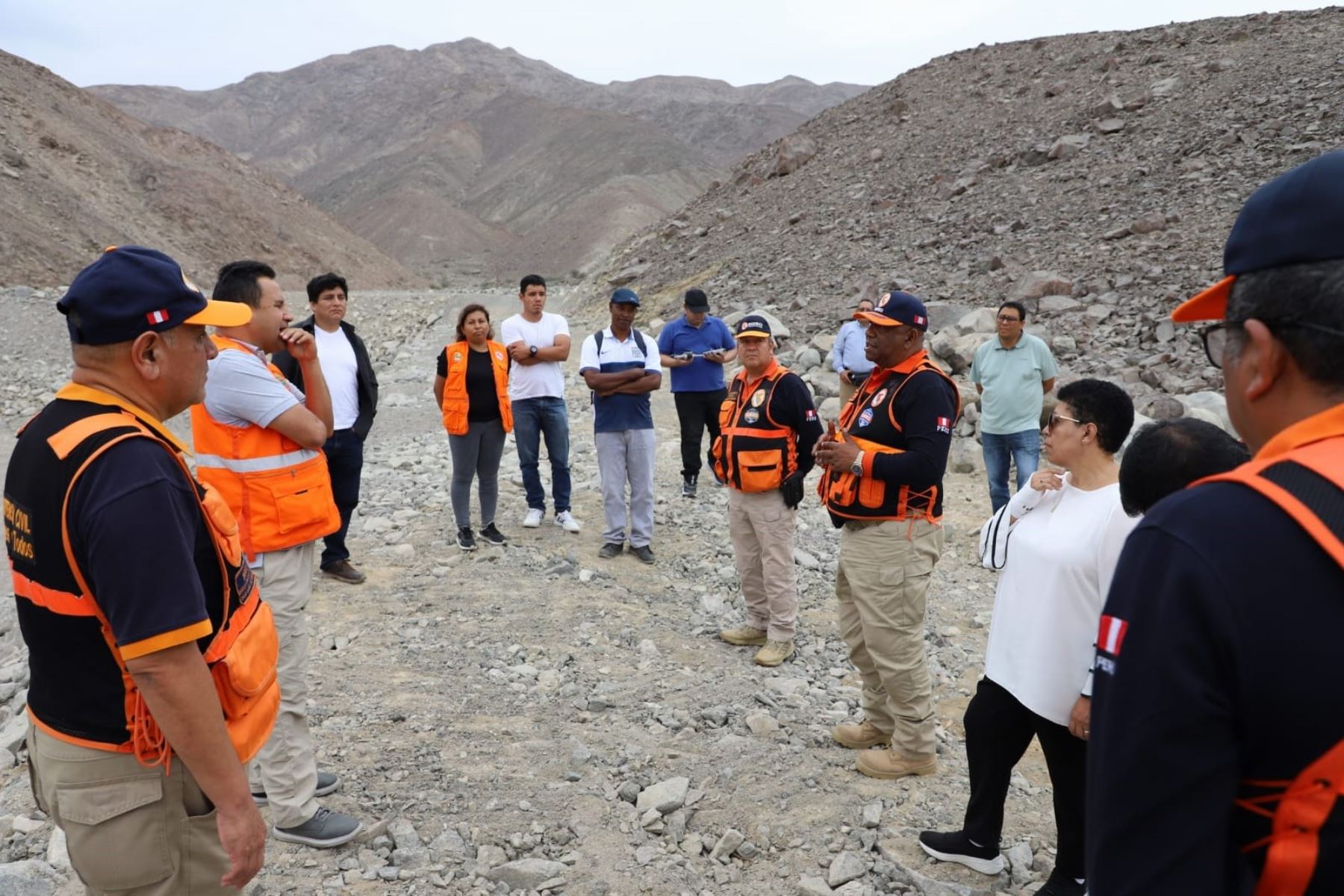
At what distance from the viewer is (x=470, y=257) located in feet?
205

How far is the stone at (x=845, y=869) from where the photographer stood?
3262 millimetres

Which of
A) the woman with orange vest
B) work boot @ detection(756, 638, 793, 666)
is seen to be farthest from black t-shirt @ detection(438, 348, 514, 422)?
work boot @ detection(756, 638, 793, 666)

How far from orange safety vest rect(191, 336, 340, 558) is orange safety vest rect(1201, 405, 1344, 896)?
3.21 metres

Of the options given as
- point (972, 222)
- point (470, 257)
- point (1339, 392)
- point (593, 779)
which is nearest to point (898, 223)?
point (972, 222)

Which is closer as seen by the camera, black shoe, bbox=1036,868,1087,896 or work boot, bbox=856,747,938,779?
black shoe, bbox=1036,868,1087,896

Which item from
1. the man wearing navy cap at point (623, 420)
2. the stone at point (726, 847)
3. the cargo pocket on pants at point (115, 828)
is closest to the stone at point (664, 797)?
the stone at point (726, 847)

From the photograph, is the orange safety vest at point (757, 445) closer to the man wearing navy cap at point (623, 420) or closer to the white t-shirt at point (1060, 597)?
the man wearing navy cap at point (623, 420)

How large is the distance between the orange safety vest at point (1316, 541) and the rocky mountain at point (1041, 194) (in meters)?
10.1

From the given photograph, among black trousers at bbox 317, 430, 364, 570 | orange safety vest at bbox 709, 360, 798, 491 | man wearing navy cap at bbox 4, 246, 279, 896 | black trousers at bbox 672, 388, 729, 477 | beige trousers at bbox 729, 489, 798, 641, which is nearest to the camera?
man wearing navy cap at bbox 4, 246, 279, 896

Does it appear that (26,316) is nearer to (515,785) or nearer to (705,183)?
(515,785)

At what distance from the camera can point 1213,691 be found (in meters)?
1.03

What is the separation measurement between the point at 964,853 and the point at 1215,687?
258cm

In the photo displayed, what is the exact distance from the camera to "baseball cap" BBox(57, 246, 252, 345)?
1.88 metres

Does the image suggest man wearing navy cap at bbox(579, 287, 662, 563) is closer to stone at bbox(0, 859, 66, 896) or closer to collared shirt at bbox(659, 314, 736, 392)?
collared shirt at bbox(659, 314, 736, 392)
